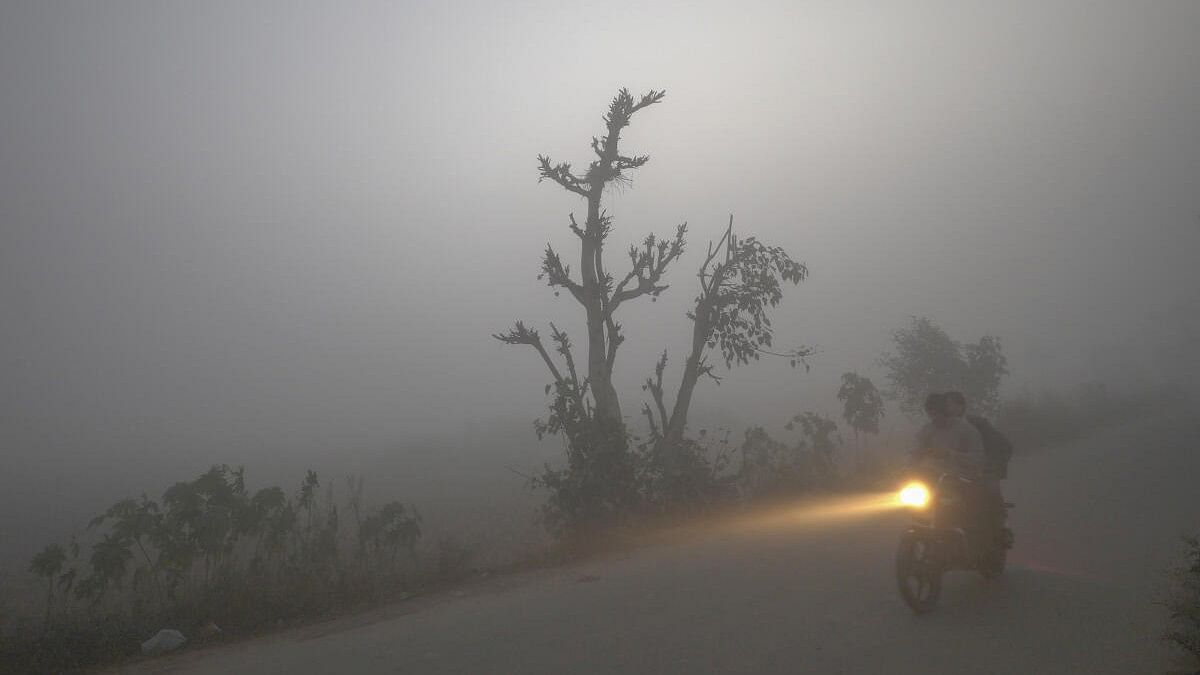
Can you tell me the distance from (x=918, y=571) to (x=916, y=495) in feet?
2.16

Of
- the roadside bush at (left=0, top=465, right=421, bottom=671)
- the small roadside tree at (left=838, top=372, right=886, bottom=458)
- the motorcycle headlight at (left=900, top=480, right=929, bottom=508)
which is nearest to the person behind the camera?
the motorcycle headlight at (left=900, top=480, right=929, bottom=508)

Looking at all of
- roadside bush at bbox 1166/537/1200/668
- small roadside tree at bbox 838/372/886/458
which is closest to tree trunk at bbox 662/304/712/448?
roadside bush at bbox 1166/537/1200/668

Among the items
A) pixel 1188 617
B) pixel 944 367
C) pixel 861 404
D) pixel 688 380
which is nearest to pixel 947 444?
pixel 1188 617

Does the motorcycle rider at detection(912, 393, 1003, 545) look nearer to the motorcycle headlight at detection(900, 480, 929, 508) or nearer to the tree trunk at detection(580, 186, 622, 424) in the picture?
the motorcycle headlight at detection(900, 480, 929, 508)

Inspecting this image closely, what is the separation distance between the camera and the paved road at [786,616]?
5.18 m

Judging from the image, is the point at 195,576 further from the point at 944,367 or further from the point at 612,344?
the point at 944,367

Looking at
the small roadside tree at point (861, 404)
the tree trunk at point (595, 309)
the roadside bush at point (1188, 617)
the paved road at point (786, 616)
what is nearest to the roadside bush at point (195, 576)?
the paved road at point (786, 616)

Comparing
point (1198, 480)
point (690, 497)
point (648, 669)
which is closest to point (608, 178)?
point (690, 497)

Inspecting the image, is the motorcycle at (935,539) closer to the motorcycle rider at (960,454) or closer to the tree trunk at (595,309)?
the motorcycle rider at (960,454)

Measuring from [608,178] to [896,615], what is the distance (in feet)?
34.8

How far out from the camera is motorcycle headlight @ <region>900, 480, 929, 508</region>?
6.19 metres

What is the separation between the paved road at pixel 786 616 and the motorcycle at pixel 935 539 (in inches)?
11.1

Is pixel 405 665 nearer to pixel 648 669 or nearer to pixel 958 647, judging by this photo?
pixel 648 669

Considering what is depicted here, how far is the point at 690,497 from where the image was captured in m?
12.9
